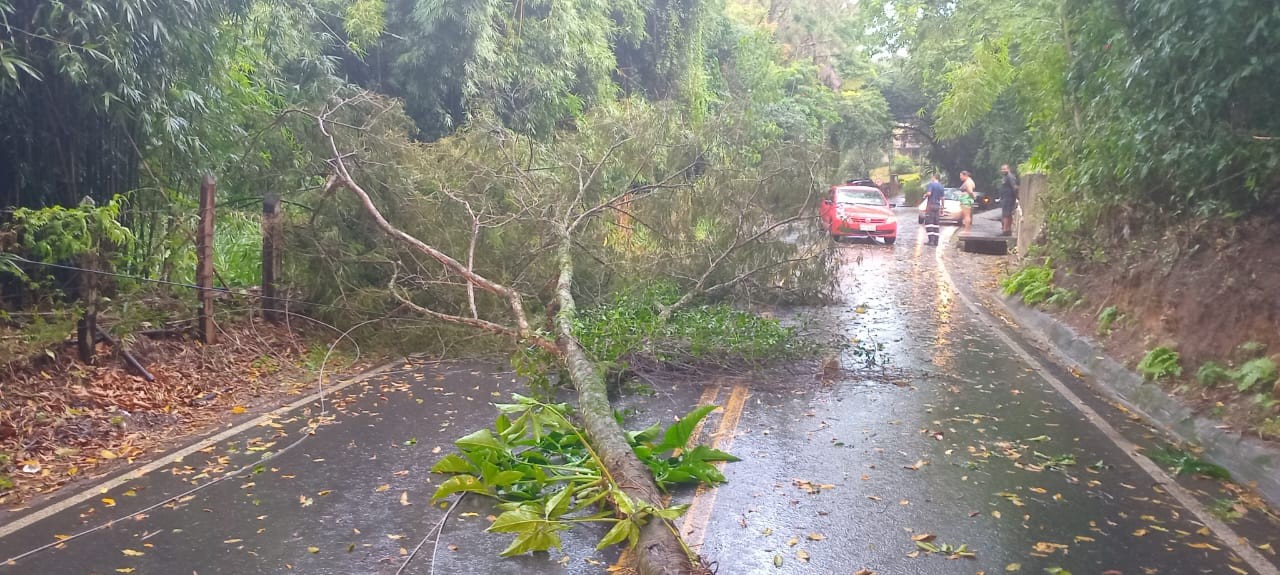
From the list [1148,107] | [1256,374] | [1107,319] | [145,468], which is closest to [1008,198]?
[1107,319]

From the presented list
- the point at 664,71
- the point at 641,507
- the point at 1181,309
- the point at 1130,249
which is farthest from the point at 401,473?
the point at 664,71

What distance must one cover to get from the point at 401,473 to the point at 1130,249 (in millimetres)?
8904

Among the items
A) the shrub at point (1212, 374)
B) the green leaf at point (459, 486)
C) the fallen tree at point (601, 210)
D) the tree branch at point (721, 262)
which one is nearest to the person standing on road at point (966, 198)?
the fallen tree at point (601, 210)

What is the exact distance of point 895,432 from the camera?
711 centimetres

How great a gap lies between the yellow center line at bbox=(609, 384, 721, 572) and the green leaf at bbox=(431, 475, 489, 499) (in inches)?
40.0

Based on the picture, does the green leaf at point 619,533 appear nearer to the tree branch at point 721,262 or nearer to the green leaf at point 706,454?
the green leaf at point 706,454

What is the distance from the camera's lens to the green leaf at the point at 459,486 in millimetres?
5320

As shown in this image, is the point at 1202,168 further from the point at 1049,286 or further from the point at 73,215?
the point at 73,215

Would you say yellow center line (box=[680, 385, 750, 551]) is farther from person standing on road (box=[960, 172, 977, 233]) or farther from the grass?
person standing on road (box=[960, 172, 977, 233])

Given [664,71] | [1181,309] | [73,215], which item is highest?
[664,71]

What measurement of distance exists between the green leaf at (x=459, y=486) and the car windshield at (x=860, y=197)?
20.6m

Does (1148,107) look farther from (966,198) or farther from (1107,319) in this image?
(966,198)

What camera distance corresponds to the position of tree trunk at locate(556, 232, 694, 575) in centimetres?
434

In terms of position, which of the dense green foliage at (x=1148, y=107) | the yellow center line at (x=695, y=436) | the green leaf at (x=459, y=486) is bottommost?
the yellow center line at (x=695, y=436)
